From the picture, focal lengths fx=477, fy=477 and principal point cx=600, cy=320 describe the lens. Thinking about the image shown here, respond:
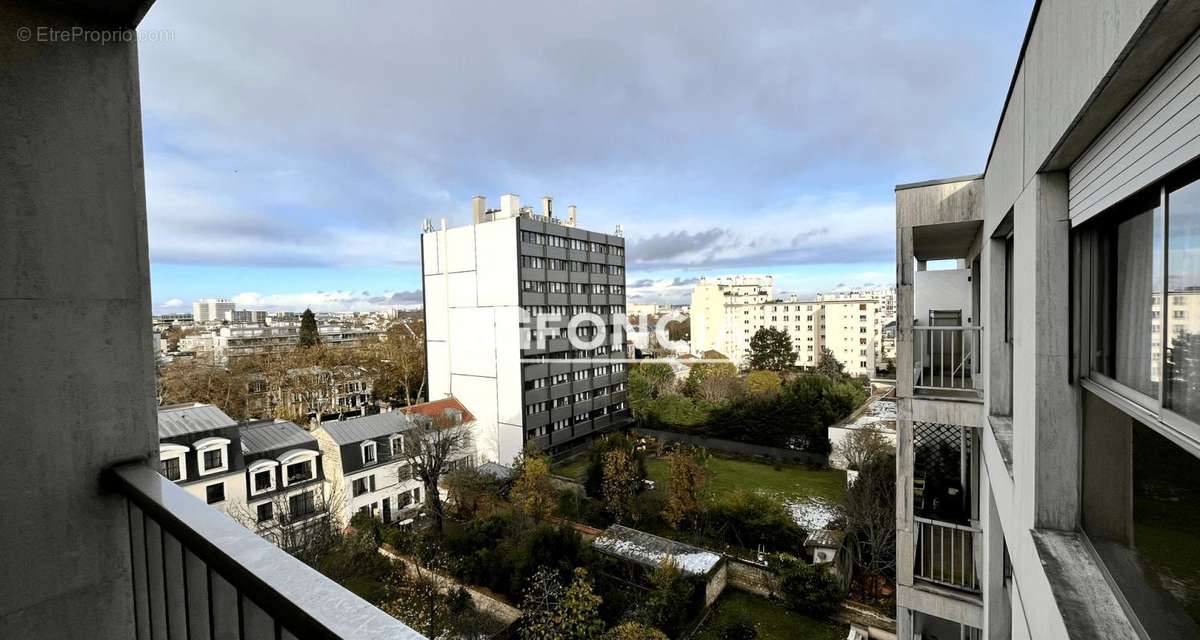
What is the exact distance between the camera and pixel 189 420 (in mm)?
9086

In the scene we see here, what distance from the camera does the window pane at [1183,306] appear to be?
856mm

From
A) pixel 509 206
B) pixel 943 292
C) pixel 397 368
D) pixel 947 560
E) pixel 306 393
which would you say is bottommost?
pixel 306 393

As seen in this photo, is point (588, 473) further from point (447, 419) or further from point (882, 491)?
point (882, 491)

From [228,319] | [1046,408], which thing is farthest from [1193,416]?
[228,319]

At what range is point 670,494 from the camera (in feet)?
37.1

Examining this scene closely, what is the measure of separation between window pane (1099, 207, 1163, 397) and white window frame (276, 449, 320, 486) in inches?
500

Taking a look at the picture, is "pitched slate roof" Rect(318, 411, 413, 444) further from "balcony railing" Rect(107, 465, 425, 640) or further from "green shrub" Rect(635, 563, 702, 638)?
"balcony railing" Rect(107, 465, 425, 640)

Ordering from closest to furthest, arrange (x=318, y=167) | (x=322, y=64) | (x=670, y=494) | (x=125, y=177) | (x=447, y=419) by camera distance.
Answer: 1. (x=125, y=177)
2. (x=322, y=64)
3. (x=670, y=494)
4. (x=447, y=419)
5. (x=318, y=167)

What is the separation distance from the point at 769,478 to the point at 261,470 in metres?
13.8

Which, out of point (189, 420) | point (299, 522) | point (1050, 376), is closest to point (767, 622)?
point (1050, 376)

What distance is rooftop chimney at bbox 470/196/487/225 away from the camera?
1911 centimetres

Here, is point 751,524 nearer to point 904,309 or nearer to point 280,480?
point 904,309

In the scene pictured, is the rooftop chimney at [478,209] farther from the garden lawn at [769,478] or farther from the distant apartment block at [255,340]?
the garden lawn at [769,478]

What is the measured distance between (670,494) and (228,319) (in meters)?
32.0
